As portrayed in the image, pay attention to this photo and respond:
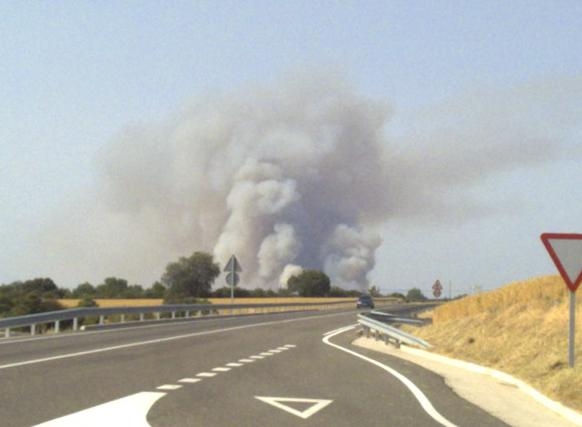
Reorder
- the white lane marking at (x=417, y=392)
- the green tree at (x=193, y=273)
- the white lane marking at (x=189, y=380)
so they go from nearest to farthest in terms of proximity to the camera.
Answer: the white lane marking at (x=417, y=392) → the white lane marking at (x=189, y=380) → the green tree at (x=193, y=273)

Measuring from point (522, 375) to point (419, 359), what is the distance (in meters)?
5.60

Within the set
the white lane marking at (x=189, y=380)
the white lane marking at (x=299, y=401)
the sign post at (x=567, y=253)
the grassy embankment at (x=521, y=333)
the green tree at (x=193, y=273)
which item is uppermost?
the green tree at (x=193, y=273)

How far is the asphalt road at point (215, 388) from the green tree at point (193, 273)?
405 ft

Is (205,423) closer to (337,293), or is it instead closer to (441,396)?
(441,396)

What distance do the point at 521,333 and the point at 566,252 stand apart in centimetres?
601

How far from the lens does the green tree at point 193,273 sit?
14350 cm

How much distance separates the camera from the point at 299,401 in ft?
36.5

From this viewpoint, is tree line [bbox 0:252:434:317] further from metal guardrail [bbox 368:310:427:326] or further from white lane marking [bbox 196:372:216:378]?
white lane marking [bbox 196:372:216:378]

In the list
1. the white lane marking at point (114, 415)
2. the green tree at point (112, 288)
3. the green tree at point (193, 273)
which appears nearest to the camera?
the white lane marking at point (114, 415)

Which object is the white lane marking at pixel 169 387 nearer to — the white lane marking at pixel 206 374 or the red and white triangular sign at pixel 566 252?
the white lane marking at pixel 206 374

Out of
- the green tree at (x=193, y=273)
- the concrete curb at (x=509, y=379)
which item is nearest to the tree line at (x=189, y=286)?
the green tree at (x=193, y=273)

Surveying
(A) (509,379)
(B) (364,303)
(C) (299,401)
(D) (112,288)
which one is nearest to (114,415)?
(C) (299,401)

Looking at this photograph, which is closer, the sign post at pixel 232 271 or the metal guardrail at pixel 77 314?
the metal guardrail at pixel 77 314

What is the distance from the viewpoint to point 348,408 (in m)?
10.6
